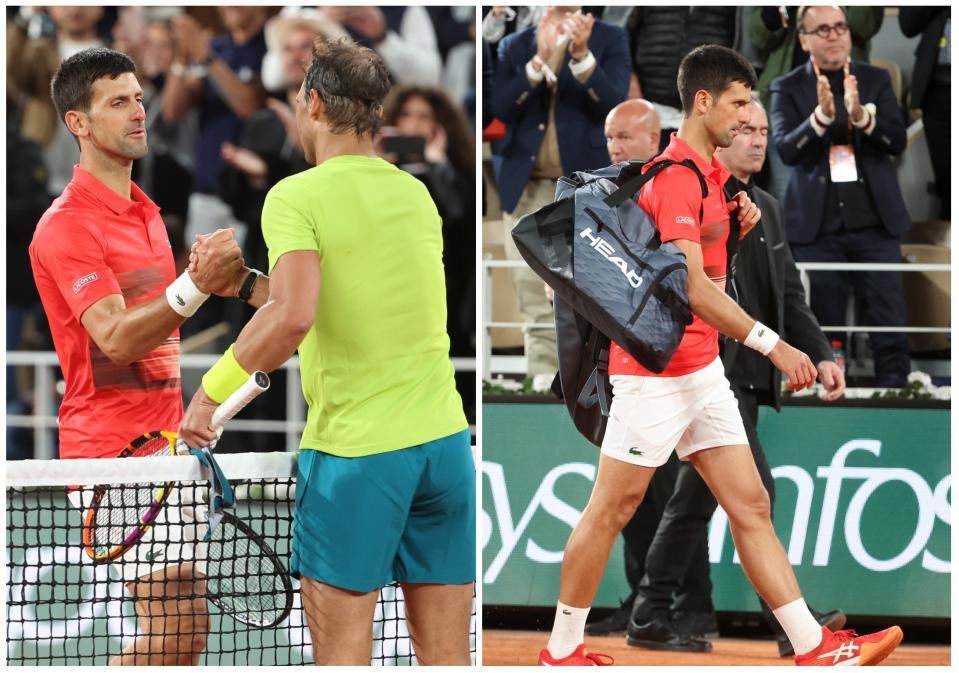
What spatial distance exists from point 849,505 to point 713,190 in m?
2.10

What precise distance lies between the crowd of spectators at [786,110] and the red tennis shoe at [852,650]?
1991mm

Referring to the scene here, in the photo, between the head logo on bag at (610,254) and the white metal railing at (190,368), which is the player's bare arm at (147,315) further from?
the white metal railing at (190,368)

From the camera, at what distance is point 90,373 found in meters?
3.31

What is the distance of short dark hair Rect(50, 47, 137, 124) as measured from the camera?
3479 mm

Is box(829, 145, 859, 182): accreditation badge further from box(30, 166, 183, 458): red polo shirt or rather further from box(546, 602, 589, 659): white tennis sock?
box(30, 166, 183, 458): red polo shirt

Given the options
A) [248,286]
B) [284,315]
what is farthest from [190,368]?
[284,315]

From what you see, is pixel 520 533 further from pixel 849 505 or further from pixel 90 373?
pixel 90 373

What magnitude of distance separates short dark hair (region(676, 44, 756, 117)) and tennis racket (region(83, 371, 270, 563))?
196 cm

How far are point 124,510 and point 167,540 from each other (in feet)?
0.46

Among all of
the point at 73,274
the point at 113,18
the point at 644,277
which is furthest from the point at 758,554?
the point at 113,18

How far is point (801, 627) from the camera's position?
364cm

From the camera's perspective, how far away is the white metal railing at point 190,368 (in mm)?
6562

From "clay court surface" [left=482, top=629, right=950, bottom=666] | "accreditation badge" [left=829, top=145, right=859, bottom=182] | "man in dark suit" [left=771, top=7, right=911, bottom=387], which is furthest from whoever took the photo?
"accreditation badge" [left=829, top=145, right=859, bottom=182]

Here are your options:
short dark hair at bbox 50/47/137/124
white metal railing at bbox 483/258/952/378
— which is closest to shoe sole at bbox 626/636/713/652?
white metal railing at bbox 483/258/952/378
